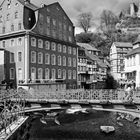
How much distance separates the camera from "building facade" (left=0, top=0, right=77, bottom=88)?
134ft

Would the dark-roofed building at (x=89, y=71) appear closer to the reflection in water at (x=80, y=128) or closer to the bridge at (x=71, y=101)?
the reflection in water at (x=80, y=128)

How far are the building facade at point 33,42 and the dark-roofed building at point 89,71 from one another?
369 inches

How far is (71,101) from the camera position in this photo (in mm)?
20094

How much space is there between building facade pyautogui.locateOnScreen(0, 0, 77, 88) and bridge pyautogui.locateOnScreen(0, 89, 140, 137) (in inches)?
663

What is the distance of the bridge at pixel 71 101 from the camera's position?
1839 centimetres

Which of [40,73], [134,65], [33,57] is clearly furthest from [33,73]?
[134,65]

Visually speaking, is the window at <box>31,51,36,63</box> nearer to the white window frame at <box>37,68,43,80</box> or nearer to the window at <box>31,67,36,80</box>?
the window at <box>31,67,36,80</box>

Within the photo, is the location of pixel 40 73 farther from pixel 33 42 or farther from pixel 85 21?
pixel 85 21

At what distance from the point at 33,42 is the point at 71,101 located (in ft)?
78.2

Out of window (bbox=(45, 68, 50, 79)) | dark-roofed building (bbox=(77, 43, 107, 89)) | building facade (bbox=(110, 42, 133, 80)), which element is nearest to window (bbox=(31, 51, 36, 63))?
window (bbox=(45, 68, 50, 79))

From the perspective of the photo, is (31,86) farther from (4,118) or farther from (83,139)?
(4,118)

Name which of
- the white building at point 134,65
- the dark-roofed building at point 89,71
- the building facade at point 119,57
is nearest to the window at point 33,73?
the dark-roofed building at point 89,71

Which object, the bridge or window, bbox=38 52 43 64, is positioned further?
window, bbox=38 52 43 64

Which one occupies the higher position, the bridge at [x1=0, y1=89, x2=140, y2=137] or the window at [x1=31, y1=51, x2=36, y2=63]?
the window at [x1=31, y1=51, x2=36, y2=63]
